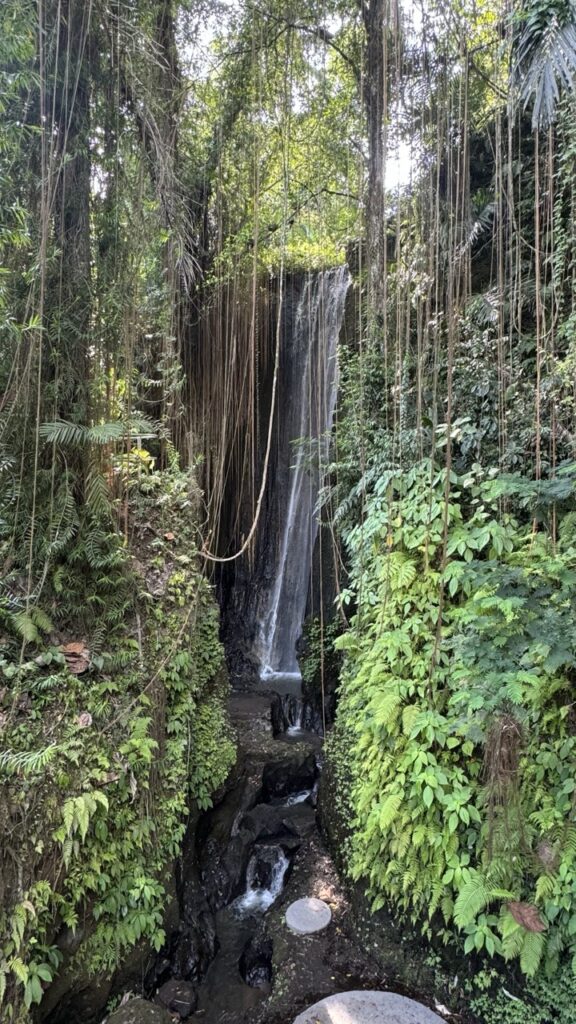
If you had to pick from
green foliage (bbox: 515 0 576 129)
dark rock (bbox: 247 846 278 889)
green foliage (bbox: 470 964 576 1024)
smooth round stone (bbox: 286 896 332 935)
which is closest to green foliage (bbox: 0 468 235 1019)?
dark rock (bbox: 247 846 278 889)

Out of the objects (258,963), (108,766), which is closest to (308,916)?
(258,963)

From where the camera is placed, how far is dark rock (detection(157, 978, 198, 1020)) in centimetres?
268

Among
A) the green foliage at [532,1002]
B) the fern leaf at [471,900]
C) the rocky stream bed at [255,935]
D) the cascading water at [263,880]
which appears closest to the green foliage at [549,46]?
the fern leaf at [471,900]

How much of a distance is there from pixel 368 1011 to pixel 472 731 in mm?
1428

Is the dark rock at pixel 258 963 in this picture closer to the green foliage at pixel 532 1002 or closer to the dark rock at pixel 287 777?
the green foliage at pixel 532 1002

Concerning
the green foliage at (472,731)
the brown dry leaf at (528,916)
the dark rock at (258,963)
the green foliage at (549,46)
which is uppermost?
the green foliage at (549,46)

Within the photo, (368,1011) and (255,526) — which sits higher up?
(255,526)

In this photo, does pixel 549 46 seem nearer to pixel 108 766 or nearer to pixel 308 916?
pixel 108 766

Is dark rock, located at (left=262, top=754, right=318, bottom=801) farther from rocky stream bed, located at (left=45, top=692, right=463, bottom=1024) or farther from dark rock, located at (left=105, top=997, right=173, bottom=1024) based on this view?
dark rock, located at (left=105, top=997, right=173, bottom=1024)

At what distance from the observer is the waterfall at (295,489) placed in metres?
7.48

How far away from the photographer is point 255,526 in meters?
2.93

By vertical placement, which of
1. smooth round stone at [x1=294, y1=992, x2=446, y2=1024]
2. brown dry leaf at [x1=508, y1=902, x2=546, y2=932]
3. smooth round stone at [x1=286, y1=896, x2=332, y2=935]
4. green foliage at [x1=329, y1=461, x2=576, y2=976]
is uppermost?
green foliage at [x1=329, y1=461, x2=576, y2=976]

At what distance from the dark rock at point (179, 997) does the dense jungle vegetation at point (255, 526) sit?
→ 355 mm

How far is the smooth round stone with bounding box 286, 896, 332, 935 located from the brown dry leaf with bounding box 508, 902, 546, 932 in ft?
4.50
